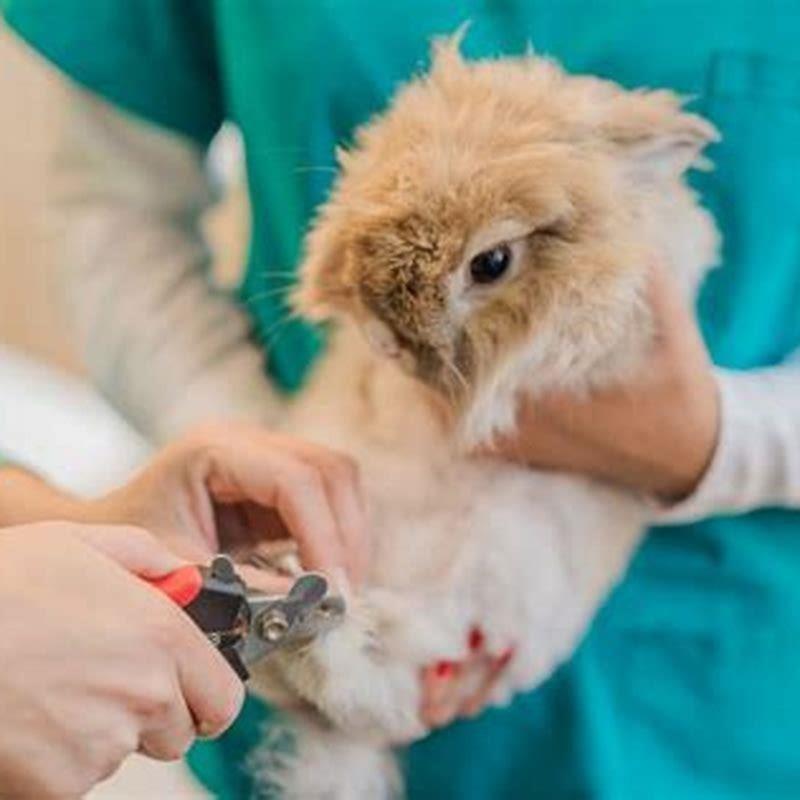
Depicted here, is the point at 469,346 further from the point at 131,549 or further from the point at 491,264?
the point at 131,549

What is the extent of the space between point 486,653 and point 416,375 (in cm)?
18

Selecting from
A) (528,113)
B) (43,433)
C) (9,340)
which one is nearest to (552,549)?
(528,113)

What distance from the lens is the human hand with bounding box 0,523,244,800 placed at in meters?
0.55

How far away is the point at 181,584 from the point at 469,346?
23cm

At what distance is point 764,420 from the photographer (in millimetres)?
843

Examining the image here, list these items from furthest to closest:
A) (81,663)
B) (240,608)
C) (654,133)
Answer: (654,133) → (240,608) → (81,663)

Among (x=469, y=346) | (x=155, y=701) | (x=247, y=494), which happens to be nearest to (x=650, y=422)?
(x=469, y=346)

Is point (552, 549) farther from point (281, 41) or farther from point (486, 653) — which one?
point (281, 41)

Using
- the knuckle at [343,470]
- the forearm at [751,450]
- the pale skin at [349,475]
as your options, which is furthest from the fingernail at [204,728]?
the forearm at [751,450]

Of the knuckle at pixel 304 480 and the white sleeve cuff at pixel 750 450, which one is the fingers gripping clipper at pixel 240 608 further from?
the white sleeve cuff at pixel 750 450

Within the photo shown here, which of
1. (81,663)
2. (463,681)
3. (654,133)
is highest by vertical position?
(654,133)

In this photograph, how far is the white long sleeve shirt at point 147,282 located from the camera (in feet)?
3.24

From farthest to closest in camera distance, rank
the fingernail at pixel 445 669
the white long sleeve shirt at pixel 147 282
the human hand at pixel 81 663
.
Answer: the white long sleeve shirt at pixel 147 282, the fingernail at pixel 445 669, the human hand at pixel 81 663

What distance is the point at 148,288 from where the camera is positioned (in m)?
1.01
